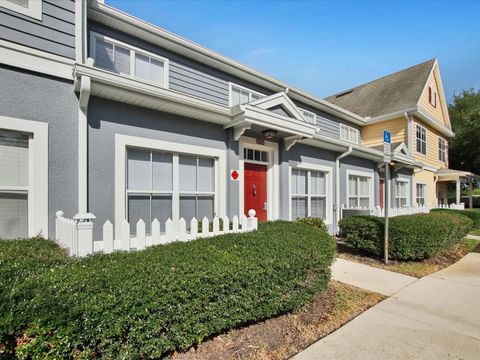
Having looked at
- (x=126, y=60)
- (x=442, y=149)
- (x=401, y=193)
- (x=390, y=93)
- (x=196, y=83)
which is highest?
(x=390, y=93)

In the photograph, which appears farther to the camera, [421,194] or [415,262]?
[421,194]

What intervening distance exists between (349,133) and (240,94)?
7974 mm

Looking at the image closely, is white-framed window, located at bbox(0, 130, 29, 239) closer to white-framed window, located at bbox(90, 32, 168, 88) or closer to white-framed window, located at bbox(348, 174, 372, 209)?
white-framed window, located at bbox(90, 32, 168, 88)

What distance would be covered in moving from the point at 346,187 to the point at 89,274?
32.4 ft

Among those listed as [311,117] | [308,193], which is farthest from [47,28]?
[311,117]

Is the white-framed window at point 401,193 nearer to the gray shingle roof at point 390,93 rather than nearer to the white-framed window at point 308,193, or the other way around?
the gray shingle roof at point 390,93

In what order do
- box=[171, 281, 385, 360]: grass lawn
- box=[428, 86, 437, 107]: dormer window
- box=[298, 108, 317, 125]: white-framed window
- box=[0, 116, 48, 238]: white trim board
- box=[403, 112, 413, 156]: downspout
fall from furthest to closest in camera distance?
1. box=[428, 86, 437, 107]: dormer window
2. box=[403, 112, 413, 156]: downspout
3. box=[298, 108, 317, 125]: white-framed window
4. box=[0, 116, 48, 238]: white trim board
5. box=[171, 281, 385, 360]: grass lawn

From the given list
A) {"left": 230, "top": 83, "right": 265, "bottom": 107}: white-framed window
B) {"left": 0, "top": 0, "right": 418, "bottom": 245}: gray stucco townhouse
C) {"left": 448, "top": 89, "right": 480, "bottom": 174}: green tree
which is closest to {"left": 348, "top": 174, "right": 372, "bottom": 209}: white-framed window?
{"left": 0, "top": 0, "right": 418, "bottom": 245}: gray stucco townhouse

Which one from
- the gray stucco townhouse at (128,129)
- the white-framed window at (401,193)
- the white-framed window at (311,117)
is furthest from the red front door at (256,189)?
the white-framed window at (401,193)

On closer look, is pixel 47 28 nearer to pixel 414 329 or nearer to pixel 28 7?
pixel 28 7

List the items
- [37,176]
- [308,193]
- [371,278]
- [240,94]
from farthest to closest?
[308,193]
[240,94]
[371,278]
[37,176]

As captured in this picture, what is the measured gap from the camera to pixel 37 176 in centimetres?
417

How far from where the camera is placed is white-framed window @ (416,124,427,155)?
1500 cm

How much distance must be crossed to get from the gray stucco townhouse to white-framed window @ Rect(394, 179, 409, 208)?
673 cm
